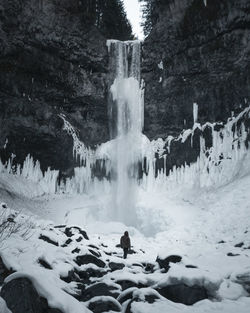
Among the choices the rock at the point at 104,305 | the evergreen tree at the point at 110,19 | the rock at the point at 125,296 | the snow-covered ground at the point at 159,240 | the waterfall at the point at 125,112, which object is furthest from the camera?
the evergreen tree at the point at 110,19

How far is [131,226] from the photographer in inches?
975

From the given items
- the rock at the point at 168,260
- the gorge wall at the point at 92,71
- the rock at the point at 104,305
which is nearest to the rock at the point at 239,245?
the rock at the point at 168,260

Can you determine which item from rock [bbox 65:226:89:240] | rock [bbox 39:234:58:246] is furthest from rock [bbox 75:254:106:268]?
rock [bbox 65:226:89:240]

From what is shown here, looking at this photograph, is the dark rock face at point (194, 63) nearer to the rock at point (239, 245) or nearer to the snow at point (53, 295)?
the rock at point (239, 245)

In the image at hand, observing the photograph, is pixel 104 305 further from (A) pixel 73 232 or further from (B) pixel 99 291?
(A) pixel 73 232

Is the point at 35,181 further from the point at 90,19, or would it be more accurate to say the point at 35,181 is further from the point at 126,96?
the point at 90,19

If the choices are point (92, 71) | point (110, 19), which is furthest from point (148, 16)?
point (92, 71)

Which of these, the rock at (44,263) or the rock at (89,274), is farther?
the rock at (89,274)

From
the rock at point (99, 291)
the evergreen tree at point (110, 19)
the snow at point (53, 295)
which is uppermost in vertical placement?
the evergreen tree at point (110, 19)

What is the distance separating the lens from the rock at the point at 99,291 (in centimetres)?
834

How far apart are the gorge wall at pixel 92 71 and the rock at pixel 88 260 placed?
15.4 meters

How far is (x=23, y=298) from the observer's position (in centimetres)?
511

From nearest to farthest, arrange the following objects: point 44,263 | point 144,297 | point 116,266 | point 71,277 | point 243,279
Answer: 1. point 144,297
2. point 243,279
3. point 44,263
4. point 71,277
5. point 116,266

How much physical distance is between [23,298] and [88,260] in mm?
7803
